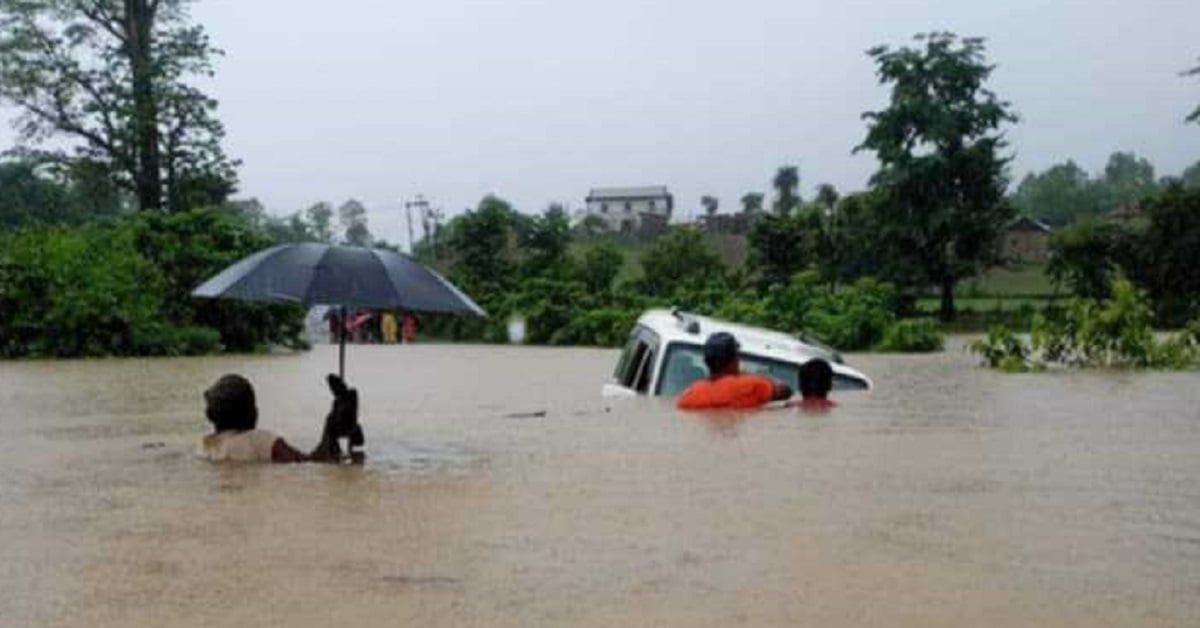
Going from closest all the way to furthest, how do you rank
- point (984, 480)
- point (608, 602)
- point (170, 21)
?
point (608, 602), point (984, 480), point (170, 21)

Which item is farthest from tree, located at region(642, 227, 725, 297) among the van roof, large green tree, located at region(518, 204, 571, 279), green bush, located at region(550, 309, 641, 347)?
the van roof

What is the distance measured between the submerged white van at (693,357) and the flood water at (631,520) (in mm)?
251

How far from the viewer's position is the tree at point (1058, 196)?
107562mm

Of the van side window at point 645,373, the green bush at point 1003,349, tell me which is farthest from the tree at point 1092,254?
the van side window at point 645,373

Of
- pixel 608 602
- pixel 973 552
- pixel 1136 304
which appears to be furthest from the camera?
pixel 1136 304

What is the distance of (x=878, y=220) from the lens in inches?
2020

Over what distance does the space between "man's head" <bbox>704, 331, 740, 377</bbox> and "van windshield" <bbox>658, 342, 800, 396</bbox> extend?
47 centimetres

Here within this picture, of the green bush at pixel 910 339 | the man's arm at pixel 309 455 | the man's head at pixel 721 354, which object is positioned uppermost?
the man's head at pixel 721 354

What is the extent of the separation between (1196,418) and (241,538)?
26.8 feet

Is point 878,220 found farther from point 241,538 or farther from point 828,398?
point 241,538

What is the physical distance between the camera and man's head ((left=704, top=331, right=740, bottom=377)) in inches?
436

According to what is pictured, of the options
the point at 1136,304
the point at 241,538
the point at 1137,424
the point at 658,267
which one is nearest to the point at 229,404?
the point at 241,538

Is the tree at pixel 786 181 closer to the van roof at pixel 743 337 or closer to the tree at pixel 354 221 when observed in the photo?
the tree at pixel 354 221

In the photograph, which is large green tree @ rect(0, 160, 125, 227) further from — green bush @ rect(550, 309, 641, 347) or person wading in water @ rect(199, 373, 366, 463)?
person wading in water @ rect(199, 373, 366, 463)
